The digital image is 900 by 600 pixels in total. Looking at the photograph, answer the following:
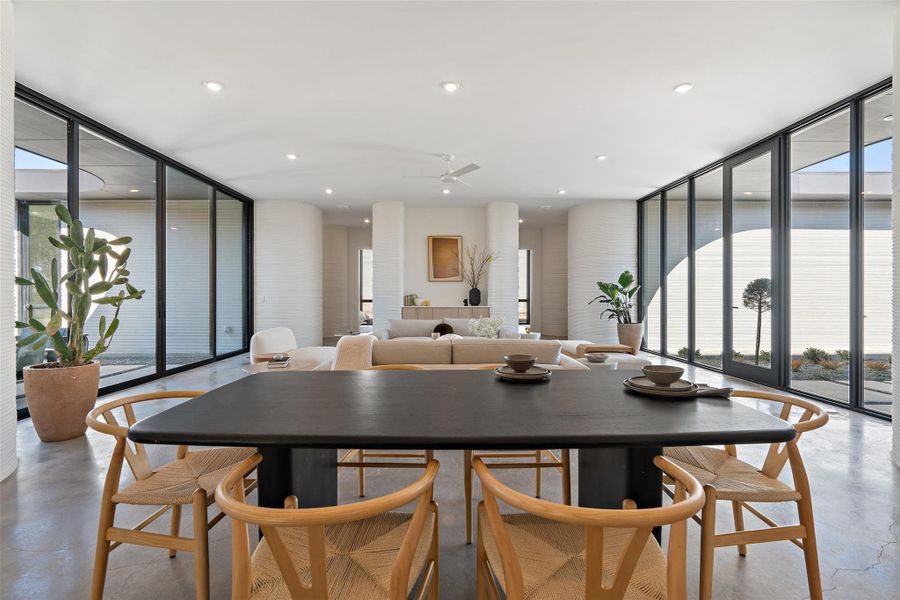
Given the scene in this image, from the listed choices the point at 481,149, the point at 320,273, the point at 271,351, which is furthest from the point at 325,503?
the point at 320,273

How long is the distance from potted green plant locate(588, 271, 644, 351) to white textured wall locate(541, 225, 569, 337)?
7.64 ft

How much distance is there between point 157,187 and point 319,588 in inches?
236

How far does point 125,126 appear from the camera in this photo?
433 centimetres

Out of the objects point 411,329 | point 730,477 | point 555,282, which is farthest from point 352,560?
point 555,282

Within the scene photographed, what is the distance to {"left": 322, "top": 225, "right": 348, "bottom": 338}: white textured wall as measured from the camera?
394 inches

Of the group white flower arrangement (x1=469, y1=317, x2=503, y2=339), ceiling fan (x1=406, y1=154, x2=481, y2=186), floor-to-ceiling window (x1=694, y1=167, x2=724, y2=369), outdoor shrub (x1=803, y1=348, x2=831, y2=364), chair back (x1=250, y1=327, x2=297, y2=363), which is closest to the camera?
chair back (x1=250, y1=327, x2=297, y2=363)

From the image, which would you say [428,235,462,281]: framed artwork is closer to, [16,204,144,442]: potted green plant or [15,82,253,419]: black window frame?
[15,82,253,419]: black window frame

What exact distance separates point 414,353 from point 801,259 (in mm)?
4183

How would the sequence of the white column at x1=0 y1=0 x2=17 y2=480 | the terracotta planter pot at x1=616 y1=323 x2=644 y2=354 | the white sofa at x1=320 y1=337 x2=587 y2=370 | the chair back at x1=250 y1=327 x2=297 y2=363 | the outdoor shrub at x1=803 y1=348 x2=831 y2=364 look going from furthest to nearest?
the terracotta planter pot at x1=616 y1=323 x2=644 y2=354 < the outdoor shrub at x1=803 y1=348 x2=831 y2=364 < the chair back at x1=250 y1=327 x2=297 y2=363 < the white sofa at x1=320 y1=337 x2=587 y2=370 < the white column at x1=0 y1=0 x2=17 y2=480

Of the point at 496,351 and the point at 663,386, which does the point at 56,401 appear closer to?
the point at 496,351

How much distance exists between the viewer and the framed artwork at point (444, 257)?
845 cm

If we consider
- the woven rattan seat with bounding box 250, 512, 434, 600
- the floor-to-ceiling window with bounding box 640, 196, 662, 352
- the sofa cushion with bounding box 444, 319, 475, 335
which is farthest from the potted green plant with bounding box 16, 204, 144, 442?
the floor-to-ceiling window with bounding box 640, 196, 662, 352

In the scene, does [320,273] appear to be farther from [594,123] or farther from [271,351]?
[594,123]

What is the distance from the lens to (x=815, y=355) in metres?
4.20
